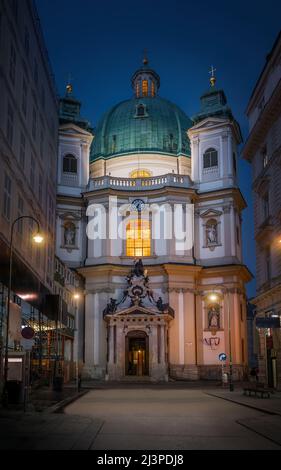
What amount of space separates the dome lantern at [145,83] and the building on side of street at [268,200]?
4130 cm

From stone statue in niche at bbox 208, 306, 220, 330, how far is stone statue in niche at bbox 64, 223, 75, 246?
16.1 metres

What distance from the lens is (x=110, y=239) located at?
66.3m

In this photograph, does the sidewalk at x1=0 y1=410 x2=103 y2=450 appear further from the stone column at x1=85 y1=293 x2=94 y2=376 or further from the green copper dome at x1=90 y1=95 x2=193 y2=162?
the green copper dome at x1=90 y1=95 x2=193 y2=162

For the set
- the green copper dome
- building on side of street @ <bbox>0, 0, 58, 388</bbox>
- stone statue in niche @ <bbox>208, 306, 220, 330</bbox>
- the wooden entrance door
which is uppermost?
the green copper dome

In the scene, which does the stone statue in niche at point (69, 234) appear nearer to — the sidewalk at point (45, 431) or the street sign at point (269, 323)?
the street sign at point (269, 323)

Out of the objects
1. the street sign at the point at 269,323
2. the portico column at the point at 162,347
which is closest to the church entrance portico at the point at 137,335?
the portico column at the point at 162,347

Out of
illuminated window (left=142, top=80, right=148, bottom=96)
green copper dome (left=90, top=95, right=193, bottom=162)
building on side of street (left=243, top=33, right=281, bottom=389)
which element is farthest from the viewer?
illuminated window (left=142, top=80, right=148, bottom=96)

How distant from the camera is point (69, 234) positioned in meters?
68.1

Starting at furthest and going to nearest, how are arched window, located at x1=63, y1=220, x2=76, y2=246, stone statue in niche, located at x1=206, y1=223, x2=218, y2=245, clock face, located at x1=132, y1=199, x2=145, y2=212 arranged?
arched window, located at x1=63, y1=220, x2=76, y2=246
clock face, located at x1=132, y1=199, x2=145, y2=212
stone statue in niche, located at x1=206, y1=223, x2=218, y2=245

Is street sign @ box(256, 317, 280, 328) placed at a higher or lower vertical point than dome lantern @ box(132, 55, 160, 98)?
lower

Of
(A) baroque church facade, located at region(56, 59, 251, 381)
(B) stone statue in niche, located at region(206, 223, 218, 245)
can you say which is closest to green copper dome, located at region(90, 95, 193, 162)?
(A) baroque church facade, located at region(56, 59, 251, 381)

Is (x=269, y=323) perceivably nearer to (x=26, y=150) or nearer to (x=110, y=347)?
(x=26, y=150)

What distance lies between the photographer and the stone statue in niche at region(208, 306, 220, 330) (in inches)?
2490

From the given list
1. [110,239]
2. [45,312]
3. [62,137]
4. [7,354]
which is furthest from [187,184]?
[7,354]
